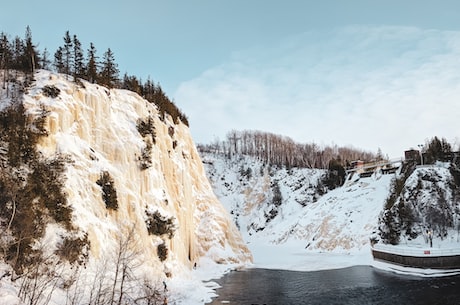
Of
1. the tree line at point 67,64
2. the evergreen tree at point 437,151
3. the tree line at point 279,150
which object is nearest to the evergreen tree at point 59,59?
the tree line at point 67,64

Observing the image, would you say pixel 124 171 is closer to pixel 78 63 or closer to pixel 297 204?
pixel 78 63

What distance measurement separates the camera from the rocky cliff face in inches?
1129

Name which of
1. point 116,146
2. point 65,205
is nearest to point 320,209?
point 116,146

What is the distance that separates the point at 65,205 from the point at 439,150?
63.7 m


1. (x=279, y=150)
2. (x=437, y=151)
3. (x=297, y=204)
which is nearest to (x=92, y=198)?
(x=437, y=151)

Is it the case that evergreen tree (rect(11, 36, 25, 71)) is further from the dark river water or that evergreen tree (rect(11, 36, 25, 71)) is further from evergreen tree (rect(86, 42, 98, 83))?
the dark river water

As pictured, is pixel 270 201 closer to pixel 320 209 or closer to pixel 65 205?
pixel 320 209

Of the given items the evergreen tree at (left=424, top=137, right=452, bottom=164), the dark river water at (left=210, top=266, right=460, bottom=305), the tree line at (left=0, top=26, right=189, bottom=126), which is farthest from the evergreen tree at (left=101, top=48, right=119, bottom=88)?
the evergreen tree at (left=424, top=137, right=452, bottom=164)

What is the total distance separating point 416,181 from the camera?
57781mm

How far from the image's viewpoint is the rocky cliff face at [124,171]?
28683mm

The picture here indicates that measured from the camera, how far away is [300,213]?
274 ft

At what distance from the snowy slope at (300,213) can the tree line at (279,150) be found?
10016mm

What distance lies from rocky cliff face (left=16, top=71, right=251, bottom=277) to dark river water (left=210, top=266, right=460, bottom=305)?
A: 7.80m

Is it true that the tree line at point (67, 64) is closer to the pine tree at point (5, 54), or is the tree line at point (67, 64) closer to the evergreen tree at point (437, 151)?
the pine tree at point (5, 54)
